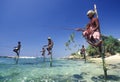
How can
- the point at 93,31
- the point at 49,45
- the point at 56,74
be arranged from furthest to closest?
the point at 49,45 < the point at 56,74 < the point at 93,31

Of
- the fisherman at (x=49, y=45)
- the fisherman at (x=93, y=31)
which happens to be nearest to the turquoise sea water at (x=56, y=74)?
the fisherman at (x=93, y=31)

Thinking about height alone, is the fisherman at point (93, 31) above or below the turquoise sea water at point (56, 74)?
above

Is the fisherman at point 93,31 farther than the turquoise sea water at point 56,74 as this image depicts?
No

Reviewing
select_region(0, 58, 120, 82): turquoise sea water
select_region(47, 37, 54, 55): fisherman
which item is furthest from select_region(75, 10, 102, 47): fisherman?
select_region(47, 37, 54, 55): fisherman

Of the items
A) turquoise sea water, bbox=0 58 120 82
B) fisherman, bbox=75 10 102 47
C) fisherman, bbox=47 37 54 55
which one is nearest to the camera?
fisherman, bbox=75 10 102 47

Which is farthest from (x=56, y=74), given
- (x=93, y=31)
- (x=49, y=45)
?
(x=49, y=45)

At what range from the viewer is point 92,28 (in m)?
9.68

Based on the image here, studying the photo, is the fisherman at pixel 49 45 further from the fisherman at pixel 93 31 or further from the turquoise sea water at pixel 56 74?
the fisherman at pixel 93 31

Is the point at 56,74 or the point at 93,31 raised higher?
the point at 93,31

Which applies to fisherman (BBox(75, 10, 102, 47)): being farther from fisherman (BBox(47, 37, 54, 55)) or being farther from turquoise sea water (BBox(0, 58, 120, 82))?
fisherman (BBox(47, 37, 54, 55))

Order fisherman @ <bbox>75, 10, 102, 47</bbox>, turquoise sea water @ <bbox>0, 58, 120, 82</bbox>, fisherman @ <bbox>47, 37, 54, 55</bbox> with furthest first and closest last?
fisherman @ <bbox>47, 37, 54, 55</bbox>
turquoise sea water @ <bbox>0, 58, 120, 82</bbox>
fisherman @ <bbox>75, 10, 102, 47</bbox>

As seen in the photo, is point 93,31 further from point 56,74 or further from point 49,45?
point 49,45

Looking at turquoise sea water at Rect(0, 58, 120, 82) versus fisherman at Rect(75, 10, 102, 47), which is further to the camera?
turquoise sea water at Rect(0, 58, 120, 82)

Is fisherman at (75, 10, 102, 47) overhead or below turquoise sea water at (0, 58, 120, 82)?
overhead
